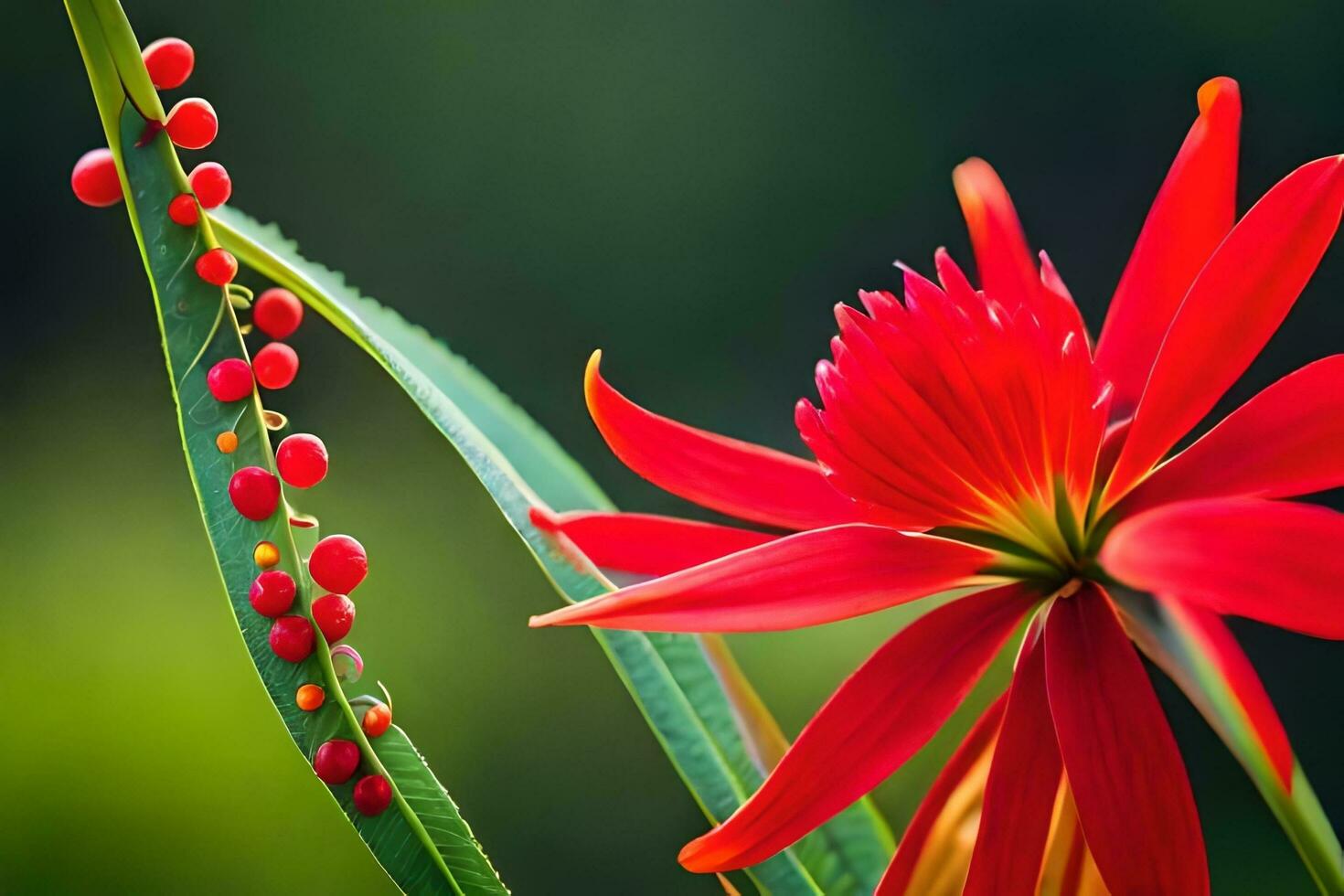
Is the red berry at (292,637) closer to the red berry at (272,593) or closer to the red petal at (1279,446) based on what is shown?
the red berry at (272,593)

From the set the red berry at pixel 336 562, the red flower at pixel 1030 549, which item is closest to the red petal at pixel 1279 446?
the red flower at pixel 1030 549

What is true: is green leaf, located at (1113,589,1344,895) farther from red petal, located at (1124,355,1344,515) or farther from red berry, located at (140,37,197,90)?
red berry, located at (140,37,197,90)

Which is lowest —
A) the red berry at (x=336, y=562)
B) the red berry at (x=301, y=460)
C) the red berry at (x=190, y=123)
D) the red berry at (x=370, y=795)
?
A: the red berry at (x=370, y=795)

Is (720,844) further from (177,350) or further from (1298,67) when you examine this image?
(1298,67)

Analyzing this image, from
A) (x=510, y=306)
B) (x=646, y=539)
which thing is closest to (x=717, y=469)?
(x=646, y=539)

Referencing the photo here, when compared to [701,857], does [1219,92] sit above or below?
above

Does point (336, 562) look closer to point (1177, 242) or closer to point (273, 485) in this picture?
point (273, 485)

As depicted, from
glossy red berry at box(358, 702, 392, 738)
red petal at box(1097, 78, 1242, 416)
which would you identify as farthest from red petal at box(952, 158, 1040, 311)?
glossy red berry at box(358, 702, 392, 738)

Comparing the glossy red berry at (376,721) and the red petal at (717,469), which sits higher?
the red petal at (717,469)
